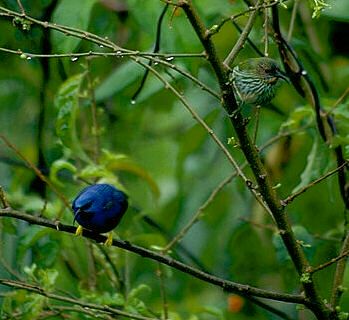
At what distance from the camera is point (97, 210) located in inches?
87.8

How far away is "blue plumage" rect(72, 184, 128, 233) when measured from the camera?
2.22 meters

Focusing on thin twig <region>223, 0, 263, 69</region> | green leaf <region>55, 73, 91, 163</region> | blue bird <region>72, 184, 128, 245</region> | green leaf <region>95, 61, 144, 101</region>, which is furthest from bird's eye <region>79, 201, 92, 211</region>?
green leaf <region>95, 61, 144, 101</region>

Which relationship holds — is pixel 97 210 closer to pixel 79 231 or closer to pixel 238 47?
pixel 79 231

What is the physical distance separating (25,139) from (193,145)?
103 centimetres

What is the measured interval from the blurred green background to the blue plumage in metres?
0.16

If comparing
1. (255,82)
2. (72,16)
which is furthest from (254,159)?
(72,16)

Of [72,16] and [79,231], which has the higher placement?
[72,16]

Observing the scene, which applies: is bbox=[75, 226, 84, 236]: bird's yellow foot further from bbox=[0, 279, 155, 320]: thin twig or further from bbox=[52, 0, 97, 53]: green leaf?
bbox=[52, 0, 97, 53]: green leaf

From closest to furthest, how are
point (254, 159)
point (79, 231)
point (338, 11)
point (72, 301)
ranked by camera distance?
point (254, 159), point (79, 231), point (72, 301), point (338, 11)

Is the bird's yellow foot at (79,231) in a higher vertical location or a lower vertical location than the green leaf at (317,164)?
lower

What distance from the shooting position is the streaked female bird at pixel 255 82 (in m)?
2.03

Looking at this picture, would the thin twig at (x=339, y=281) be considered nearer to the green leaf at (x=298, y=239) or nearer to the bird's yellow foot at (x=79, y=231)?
the green leaf at (x=298, y=239)

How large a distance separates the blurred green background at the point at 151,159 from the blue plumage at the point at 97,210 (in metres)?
0.16

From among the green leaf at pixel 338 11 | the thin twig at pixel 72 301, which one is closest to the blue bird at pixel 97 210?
the thin twig at pixel 72 301
